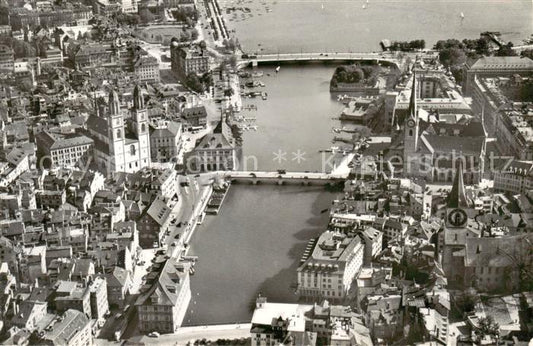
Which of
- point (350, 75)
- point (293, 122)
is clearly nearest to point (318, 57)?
point (350, 75)

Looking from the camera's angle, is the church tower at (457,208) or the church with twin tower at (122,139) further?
the church with twin tower at (122,139)

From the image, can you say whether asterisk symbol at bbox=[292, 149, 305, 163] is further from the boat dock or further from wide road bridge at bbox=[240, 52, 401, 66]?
wide road bridge at bbox=[240, 52, 401, 66]

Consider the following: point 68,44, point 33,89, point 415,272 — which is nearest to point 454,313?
point 415,272

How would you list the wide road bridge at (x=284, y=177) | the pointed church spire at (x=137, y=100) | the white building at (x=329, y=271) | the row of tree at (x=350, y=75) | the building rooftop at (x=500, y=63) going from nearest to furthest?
the white building at (x=329, y=271) → the wide road bridge at (x=284, y=177) → the pointed church spire at (x=137, y=100) → the building rooftop at (x=500, y=63) → the row of tree at (x=350, y=75)

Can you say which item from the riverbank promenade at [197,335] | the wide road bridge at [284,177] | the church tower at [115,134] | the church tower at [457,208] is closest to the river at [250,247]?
the wide road bridge at [284,177]

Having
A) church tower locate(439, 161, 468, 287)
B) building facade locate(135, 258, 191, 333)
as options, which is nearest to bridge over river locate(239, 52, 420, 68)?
church tower locate(439, 161, 468, 287)

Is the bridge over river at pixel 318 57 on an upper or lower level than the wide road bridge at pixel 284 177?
upper

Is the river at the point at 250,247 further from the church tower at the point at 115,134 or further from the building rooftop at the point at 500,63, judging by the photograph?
the building rooftop at the point at 500,63

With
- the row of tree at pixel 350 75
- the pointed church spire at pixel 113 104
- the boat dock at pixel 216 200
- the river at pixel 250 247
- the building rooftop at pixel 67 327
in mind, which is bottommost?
the river at pixel 250 247
